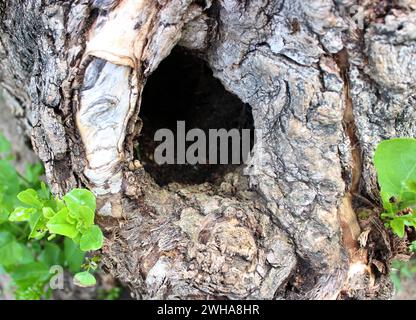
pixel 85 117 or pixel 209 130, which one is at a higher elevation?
pixel 85 117

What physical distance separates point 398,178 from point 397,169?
26 mm

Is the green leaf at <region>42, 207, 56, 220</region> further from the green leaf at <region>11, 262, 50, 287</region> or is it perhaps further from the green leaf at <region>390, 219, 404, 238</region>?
the green leaf at <region>390, 219, 404, 238</region>

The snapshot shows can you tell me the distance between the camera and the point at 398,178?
46.6 inches

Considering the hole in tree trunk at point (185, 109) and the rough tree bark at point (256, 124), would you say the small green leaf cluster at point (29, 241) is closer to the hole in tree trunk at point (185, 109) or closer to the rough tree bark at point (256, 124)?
the rough tree bark at point (256, 124)

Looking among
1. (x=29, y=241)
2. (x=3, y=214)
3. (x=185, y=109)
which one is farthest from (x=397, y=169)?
(x=29, y=241)

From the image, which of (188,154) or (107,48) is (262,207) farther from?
(107,48)

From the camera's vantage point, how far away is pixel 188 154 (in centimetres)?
166

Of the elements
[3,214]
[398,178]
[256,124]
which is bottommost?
[3,214]

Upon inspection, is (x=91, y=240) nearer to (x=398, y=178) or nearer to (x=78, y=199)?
(x=78, y=199)

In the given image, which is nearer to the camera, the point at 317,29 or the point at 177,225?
the point at 317,29

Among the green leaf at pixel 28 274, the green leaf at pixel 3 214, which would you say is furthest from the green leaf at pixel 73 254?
the green leaf at pixel 3 214

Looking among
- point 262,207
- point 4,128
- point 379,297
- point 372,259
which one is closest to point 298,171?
point 262,207

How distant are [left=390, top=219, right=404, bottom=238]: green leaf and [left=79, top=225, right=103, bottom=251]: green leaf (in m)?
0.76
